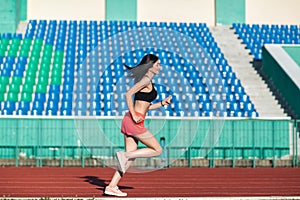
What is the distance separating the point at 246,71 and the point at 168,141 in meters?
8.85

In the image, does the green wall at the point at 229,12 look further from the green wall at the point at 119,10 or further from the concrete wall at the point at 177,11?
the green wall at the point at 119,10

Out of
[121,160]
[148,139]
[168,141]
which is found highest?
[148,139]

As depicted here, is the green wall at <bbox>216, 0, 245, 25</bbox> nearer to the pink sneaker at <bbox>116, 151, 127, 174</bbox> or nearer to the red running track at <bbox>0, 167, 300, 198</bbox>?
the red running track at <bbox>0, 167, 300, 198</bbox>

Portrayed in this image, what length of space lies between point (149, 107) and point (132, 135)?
49 cm

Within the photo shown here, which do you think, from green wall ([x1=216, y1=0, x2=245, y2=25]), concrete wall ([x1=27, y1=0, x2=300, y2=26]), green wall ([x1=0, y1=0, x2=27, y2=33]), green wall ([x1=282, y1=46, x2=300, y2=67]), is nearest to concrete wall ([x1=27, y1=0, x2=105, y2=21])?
concrete wall ([x1=27, y1=0, x2=300, y2=26])

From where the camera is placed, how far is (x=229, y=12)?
36156 millimetres

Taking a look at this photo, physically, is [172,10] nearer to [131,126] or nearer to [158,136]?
[158,136]

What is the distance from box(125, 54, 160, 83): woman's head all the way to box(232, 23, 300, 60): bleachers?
71.6 feet

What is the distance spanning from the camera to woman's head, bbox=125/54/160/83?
10250 mm

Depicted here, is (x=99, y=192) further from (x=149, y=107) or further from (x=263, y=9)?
(x=263, y=9)

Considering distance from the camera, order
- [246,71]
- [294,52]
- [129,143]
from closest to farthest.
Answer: [129,143]
[294,52]
[246,71]

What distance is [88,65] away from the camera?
29.1 metres

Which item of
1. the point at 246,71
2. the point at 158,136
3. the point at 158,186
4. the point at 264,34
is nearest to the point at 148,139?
the point at 158,186

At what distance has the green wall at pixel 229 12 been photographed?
35969 millimetres
